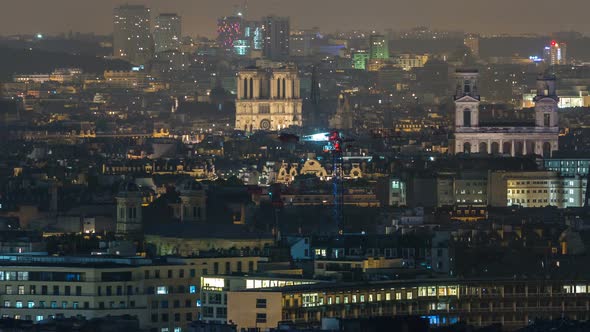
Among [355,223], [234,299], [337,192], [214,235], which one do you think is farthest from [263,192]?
[234,299]

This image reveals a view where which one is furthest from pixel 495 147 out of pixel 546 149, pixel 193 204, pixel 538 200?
pixel 193 204

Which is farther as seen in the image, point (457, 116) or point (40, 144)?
point (40, 144)

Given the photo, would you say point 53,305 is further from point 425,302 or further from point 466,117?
point 466,117

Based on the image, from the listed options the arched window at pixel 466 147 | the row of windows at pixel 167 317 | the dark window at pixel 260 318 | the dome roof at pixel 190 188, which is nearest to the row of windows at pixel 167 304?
the row of windows at pixel 167 317

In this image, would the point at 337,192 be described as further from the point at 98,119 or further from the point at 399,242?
the point at 98,119

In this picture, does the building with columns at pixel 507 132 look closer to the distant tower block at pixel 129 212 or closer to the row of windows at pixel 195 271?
the distant tower block at pixel 129 212
